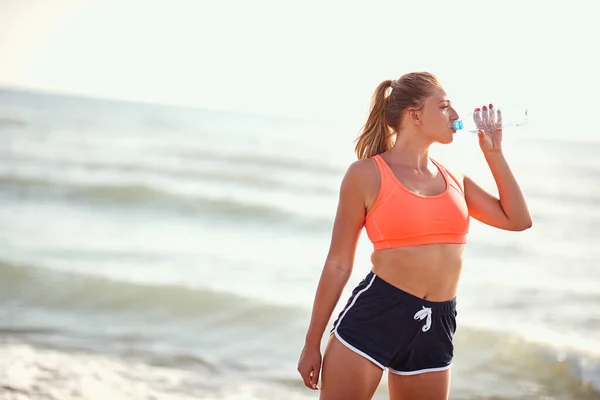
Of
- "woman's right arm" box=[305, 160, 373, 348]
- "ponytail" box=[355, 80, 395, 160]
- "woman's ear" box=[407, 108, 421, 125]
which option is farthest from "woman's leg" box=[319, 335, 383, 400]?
"woman's ear" box=[407, 108, 421, 125]

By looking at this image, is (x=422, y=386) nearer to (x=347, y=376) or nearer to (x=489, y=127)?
(x=347, y=376)

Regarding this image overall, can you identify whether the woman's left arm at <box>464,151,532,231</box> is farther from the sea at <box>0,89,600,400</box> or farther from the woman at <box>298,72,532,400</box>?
the sea at <box>0,89,600,400</box>

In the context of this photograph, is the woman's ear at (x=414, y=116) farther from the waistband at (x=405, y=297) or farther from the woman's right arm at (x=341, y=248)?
the waistband at (x=405, y=297)

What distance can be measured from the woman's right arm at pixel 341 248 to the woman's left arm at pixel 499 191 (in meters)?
0.57

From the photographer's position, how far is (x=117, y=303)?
29.9 feet

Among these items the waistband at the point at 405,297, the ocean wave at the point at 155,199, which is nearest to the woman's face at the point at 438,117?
the waistband at the point at 405,297

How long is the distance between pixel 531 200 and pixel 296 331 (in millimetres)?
14403

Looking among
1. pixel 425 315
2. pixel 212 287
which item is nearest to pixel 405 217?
pixel 425 315

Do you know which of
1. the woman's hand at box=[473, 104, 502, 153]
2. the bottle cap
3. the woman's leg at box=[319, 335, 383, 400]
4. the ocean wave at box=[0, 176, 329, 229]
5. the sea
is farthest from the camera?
the ocean wave at box=[0, 176, 329, 229]

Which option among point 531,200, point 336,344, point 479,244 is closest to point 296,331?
point 336,344

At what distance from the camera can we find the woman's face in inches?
139

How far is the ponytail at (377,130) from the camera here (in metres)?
3.68

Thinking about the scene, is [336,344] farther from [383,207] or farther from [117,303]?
[117,303]

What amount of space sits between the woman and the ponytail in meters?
0.06
